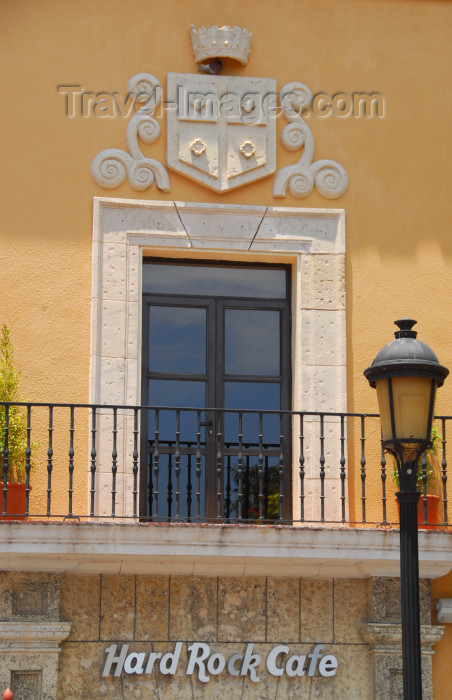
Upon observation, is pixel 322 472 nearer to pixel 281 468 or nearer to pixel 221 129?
pixel 281 468

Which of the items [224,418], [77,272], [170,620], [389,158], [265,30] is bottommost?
[170,620]

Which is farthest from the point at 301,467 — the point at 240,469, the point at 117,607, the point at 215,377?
the point at 117,607

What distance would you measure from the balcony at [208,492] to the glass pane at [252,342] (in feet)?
1.28

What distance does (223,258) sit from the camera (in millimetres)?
Result: 11336

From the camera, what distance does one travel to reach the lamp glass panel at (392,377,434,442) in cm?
729

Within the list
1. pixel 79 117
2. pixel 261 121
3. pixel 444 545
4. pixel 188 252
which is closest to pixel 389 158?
pixel 261 121

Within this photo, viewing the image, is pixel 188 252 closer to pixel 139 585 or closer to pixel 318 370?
pixel 318 370

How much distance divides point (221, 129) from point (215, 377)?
1.98 metres

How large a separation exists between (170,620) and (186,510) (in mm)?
899

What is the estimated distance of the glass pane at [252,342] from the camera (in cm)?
1138

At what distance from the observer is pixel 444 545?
10.3 metres

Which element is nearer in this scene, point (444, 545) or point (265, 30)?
point (444, 545)

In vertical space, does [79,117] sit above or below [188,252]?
above

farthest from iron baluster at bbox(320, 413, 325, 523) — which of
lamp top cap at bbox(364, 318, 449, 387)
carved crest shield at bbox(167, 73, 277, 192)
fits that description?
lamp top cap at bbox(364, 318, 449, 387)
